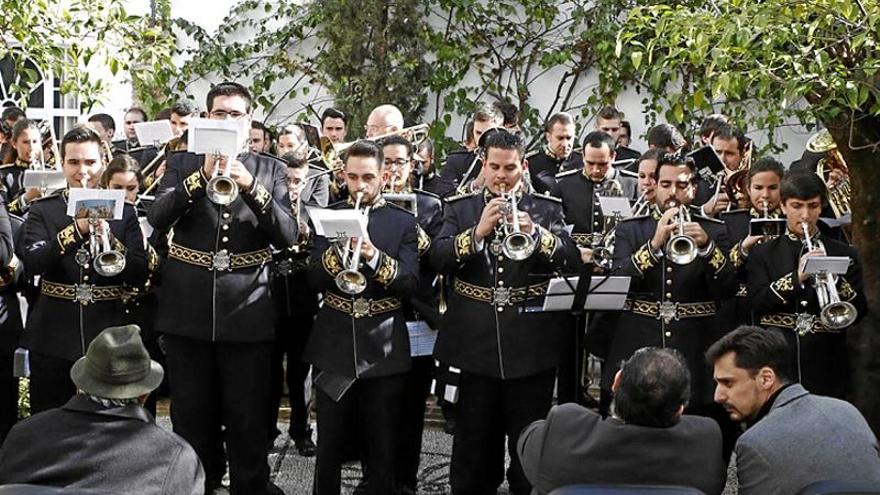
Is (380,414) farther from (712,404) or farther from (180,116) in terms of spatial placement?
(180,116)

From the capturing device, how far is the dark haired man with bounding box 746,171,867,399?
7.27 meters

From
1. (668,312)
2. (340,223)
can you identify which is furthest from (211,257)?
(668,312)

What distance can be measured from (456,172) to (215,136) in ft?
10.9

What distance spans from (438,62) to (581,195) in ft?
17.0

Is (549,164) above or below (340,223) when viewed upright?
above

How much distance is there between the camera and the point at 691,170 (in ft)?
24.8

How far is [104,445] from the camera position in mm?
4672

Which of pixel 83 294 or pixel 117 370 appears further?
pixel 83 294

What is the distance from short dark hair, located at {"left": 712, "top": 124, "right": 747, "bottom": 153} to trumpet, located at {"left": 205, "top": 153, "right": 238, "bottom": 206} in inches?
150

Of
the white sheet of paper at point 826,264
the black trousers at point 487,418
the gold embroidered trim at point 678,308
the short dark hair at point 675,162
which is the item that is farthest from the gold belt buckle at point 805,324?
the black trousers at point 487,418

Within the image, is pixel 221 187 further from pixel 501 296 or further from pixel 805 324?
pixel 805 324

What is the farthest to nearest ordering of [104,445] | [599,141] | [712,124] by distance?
[712,124], [599,141], [104,445]

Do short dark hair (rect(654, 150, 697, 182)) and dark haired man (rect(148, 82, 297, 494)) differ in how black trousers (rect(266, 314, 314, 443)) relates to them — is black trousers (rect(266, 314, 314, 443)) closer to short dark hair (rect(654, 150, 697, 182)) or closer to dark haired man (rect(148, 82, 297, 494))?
dark haired man (rect(148, 82, 297, 494))

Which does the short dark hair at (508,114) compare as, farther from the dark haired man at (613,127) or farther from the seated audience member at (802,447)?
the seated audience member at (802,447)
